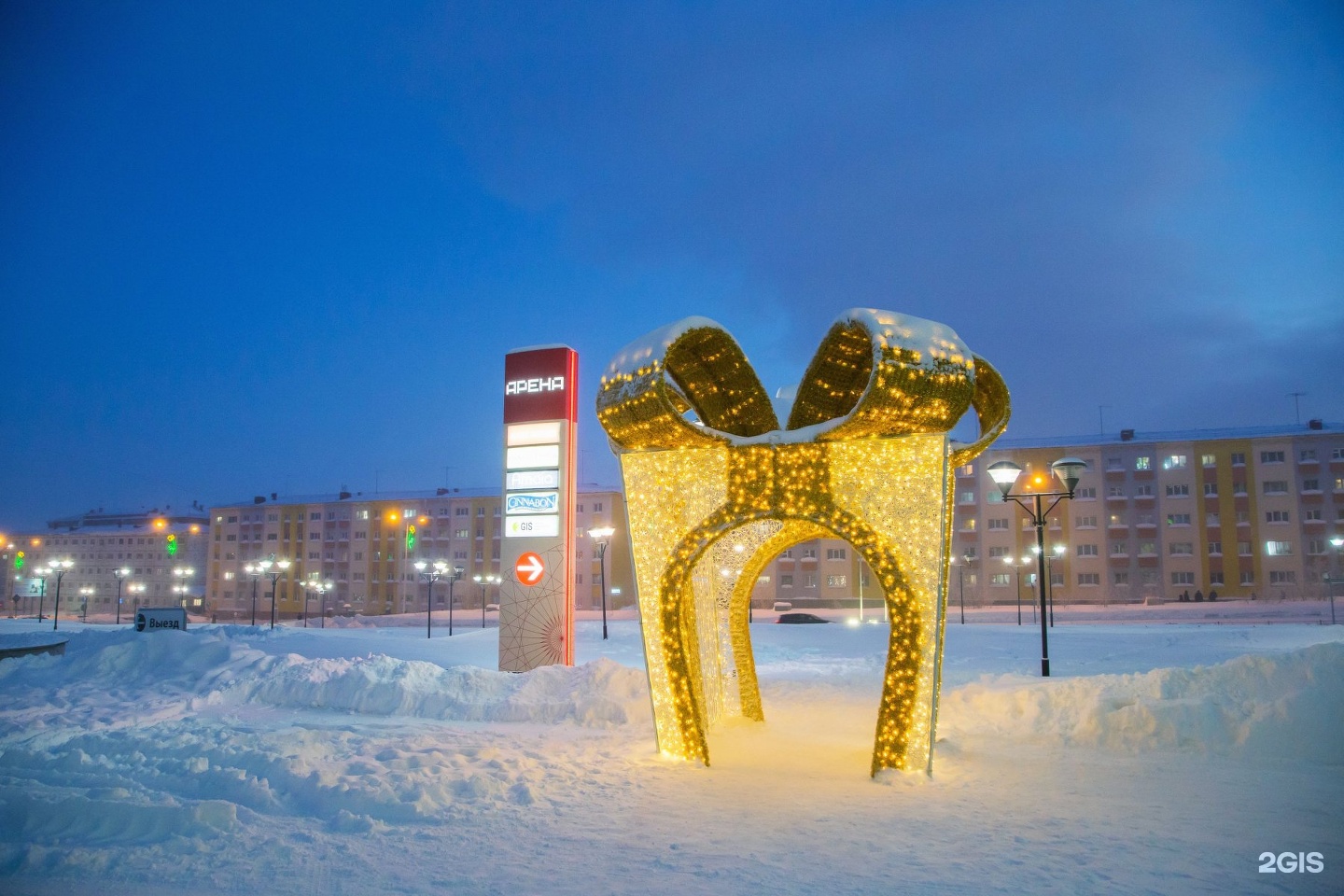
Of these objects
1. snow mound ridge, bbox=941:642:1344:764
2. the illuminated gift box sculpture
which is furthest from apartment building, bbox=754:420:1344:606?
the illuminated gift box sculpture

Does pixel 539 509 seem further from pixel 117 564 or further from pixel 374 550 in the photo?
pixel 117 564

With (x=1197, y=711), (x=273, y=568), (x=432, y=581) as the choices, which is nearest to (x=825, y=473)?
(x=1197, y=711)

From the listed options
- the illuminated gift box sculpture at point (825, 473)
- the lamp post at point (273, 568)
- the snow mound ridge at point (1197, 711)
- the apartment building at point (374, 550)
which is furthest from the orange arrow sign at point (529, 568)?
the apartment building at point (374, 550)

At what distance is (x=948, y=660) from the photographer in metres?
17.6

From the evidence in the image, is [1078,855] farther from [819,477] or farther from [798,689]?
[798,689]

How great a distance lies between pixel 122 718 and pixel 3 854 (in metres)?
6.89

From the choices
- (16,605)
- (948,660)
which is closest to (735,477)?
(948,660)

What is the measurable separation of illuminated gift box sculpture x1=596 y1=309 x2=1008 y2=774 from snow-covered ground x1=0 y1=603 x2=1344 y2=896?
0.92 meters

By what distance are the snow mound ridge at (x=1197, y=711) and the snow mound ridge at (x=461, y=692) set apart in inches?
176

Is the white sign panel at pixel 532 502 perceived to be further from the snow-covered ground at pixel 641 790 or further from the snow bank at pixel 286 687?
the snow-covered ground at pixel 641 790

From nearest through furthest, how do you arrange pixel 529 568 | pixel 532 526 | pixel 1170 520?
pixel 529 568 → pixel 532 526 → pixel 1170 520

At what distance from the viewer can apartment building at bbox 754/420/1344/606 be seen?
1933 inches

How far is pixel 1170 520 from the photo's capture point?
2018 inches

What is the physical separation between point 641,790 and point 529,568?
9.89 metres
